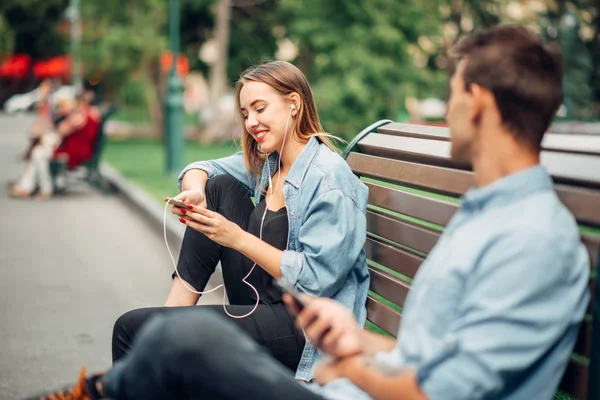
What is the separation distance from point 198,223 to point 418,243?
2.48 ft

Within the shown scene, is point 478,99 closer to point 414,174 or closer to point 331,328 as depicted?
point 331,328

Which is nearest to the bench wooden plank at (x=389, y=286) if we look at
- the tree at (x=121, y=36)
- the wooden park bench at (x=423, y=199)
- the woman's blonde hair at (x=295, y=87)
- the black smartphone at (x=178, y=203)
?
the wooden park bench at (x=423, y=199)

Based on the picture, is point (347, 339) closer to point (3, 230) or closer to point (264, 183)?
point (264, 183)

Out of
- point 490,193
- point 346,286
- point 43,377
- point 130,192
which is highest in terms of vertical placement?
point 490,193

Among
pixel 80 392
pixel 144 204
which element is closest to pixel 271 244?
pixel 80 392

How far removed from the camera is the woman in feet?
9.37

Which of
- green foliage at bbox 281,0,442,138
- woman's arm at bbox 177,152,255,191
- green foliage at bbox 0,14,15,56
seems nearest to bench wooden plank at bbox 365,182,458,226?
woman's arm at bbox 177,152,255,191

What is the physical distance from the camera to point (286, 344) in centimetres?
296

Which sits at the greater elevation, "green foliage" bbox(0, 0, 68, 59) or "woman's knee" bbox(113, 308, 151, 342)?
"woman's knee" bbox(113, 308, 151, 342)

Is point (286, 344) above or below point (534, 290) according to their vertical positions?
below

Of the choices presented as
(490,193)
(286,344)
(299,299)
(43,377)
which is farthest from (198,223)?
(43,377)

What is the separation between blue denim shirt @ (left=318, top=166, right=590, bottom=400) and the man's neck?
35 millimetres

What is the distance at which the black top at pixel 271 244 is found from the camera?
312cm

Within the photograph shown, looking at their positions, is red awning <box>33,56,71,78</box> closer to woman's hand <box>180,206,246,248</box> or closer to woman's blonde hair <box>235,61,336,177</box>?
woman's blonde hair <box>235,61,336,177</box>
